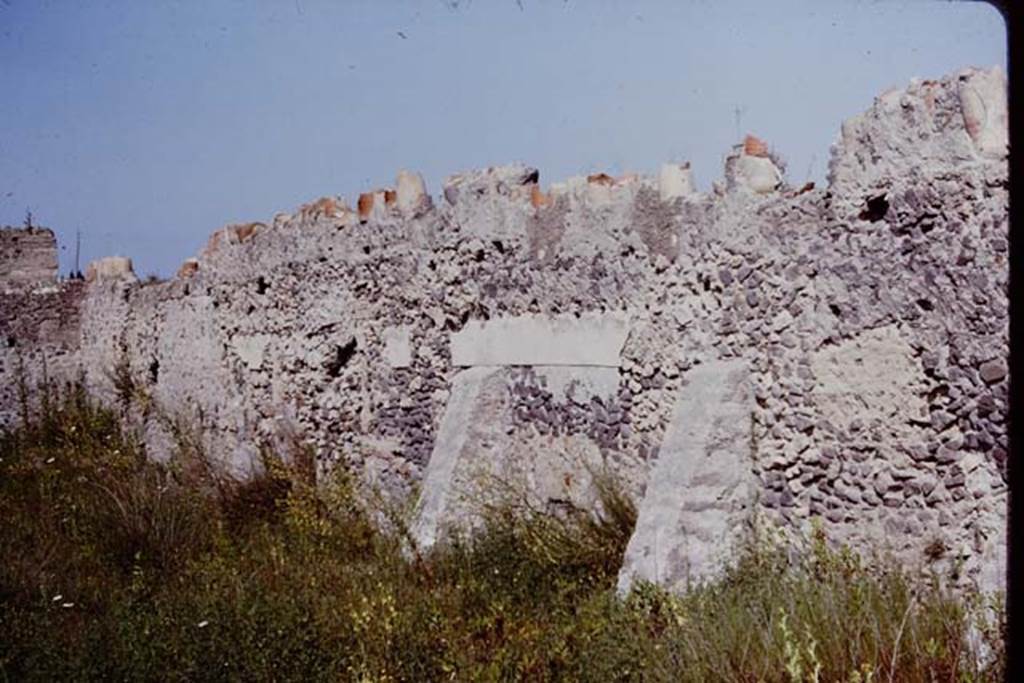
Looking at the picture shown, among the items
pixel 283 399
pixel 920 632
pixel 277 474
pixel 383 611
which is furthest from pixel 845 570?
pixel 283 399

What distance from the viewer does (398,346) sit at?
798 centimetres

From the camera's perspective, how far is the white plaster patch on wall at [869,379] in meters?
4.78

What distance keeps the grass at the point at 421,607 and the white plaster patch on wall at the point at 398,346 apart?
41.4 inches

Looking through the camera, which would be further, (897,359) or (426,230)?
(426,230)

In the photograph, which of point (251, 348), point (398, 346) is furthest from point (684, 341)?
point (251, 348)

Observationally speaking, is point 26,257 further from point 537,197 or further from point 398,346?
point 537,197

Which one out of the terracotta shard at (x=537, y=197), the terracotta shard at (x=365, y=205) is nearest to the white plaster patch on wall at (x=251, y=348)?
the terracotta shard at (x=365, y=205)

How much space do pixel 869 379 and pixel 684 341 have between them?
3.74 ft

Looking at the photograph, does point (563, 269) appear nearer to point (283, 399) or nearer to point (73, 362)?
point (283, 399)

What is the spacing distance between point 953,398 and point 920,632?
1.10 metres

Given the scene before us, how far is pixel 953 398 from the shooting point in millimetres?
4590

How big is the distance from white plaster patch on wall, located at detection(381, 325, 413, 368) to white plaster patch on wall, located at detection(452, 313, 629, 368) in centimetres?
54

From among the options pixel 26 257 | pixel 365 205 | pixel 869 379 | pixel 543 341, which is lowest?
pixel 869 379

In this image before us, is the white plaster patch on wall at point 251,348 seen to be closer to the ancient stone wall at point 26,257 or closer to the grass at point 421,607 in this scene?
the grass at point 421,607
